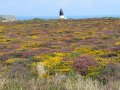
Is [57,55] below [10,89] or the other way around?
below

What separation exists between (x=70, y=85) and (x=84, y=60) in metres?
6.40

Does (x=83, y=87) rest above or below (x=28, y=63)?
above

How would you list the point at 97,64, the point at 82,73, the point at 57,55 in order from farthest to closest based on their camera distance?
the point at 57,55
the point at 97,64
the point at 82,73

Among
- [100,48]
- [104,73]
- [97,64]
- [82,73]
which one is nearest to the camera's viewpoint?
[104,73]

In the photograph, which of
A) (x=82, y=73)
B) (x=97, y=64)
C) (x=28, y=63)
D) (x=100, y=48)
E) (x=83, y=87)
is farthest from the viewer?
(x=100, y=48)

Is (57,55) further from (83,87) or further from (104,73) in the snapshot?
(83,87)

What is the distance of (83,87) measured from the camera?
10.2 meters

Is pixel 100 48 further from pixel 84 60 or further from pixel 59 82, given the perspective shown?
pixel 59 82

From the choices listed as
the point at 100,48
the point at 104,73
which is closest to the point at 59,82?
the point at 104,73

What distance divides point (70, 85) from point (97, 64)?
6.17 meters

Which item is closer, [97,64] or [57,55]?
[97,64]

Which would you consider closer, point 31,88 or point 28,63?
point 31,88

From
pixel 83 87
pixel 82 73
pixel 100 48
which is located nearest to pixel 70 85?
pixel 83 87

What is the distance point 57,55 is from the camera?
2125 centimetres
